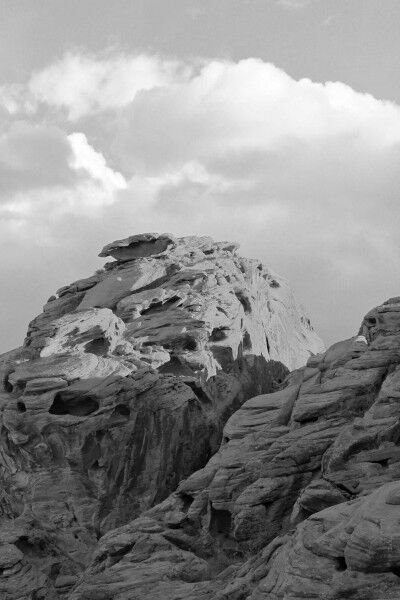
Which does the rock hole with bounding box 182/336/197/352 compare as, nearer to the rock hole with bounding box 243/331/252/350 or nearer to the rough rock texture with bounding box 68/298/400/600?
the rock hole with bounding box 243/331/252/350

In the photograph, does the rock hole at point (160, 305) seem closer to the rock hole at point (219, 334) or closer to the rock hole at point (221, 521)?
the rock hole at point (219, 334)

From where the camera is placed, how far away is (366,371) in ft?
191

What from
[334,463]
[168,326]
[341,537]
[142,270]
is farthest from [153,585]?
[142,270]

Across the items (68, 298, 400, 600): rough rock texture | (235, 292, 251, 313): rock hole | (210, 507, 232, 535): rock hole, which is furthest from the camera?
(235, 292, 251, 313): rock hole

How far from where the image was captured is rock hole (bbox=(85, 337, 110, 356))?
3049 inches

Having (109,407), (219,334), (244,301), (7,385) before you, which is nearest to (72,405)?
(109,407)

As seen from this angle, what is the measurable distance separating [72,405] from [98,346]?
7.07 metres

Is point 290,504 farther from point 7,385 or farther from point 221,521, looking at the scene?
point 7,385

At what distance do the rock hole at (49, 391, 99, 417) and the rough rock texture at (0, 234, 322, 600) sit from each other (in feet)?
0.33

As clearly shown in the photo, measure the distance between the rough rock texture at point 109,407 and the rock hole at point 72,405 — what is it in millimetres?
100

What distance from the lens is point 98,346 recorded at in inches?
3068

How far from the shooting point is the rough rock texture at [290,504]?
40344mm

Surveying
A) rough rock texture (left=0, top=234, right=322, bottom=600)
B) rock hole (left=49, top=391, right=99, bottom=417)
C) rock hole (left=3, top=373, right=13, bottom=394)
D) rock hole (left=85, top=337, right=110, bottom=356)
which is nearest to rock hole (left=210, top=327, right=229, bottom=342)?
rough rock texture (left=0, top=234, right=322, bottom=600)

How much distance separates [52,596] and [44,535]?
4.92 m
